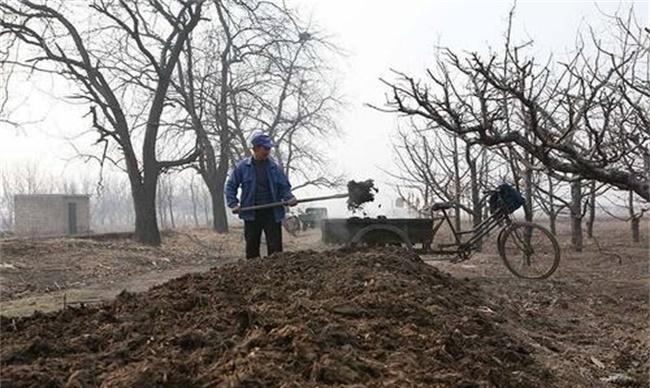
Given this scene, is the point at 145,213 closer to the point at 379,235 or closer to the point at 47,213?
the point at 379,235

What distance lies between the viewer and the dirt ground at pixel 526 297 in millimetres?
4066

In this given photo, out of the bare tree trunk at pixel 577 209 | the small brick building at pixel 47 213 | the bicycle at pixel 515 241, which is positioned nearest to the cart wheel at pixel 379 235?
the bicycle at pixel 515 241

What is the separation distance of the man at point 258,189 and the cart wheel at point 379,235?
2200 mm

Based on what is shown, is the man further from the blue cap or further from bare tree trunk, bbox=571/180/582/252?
bare tree trunk, bbox=571/180/582/252

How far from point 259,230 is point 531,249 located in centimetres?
367

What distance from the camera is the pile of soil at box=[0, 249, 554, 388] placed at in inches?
105

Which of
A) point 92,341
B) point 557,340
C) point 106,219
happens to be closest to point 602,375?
point 557,340

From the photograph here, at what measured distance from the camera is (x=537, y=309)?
251 inches

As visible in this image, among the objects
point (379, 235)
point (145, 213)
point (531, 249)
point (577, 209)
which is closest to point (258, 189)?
point (379, 235)

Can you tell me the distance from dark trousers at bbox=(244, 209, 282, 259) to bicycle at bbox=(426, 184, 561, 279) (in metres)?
2.51

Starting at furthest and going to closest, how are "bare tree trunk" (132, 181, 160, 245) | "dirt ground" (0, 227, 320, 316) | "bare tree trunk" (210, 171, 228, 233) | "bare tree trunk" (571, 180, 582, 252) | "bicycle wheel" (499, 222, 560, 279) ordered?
"bare tree trunk" (210, 171, 228, 233), "bare tree trunk" (132, 181, 160, 245), "bare tree trunk" (571, 180, 582, 252), "bicycle wheel" (499, 222, 560, 279), "dirt ground" (0, 227, 320, 316)

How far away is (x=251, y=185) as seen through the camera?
7227mm

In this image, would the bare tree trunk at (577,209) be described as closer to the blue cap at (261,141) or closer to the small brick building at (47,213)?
the blue cap at (261,141)

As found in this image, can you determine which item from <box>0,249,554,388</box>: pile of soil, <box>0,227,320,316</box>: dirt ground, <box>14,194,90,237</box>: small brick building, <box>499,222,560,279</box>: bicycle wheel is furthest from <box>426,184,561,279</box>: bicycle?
<box>14,194,90,237</box>: small brick building
